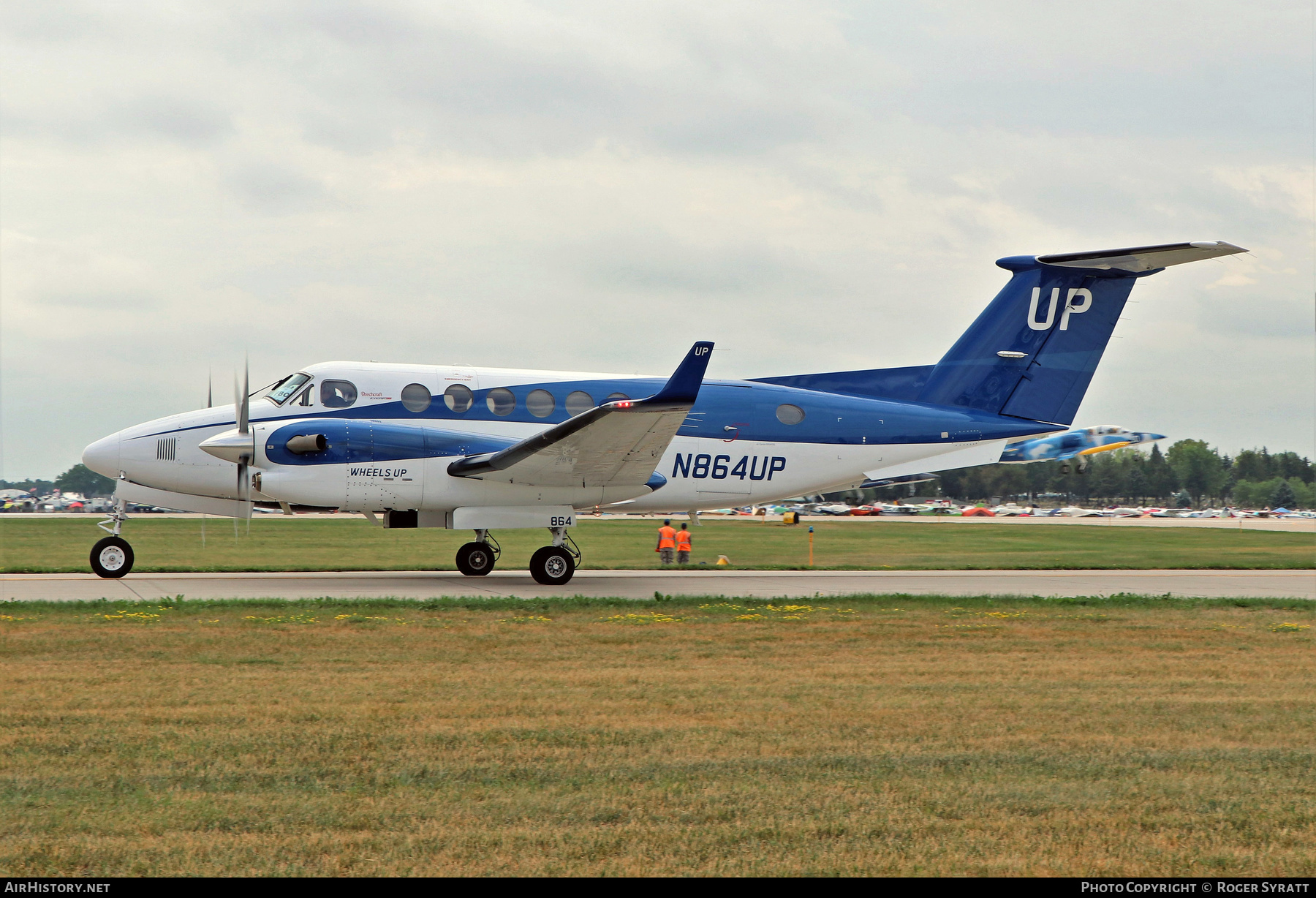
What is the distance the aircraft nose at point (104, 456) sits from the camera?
17.4 meters

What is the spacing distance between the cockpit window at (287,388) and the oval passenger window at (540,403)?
376 cm

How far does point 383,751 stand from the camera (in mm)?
6461

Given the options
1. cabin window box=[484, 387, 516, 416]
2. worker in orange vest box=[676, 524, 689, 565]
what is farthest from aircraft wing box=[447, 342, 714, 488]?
worker in orange vest box=[676, 524, 689, 565]

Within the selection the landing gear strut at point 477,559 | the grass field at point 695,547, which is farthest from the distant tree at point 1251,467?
the landing gear strut at point 477,559

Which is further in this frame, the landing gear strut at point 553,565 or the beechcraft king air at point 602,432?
the landing gear strut at point 553,565

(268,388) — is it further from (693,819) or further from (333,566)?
(693,819)

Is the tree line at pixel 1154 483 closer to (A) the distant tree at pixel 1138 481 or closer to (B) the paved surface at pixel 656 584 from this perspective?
(A) the distant tree at pixel 1138 481

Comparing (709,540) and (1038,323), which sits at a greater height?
(1038,323)

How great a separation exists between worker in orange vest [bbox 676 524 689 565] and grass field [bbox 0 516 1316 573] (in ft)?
2.18

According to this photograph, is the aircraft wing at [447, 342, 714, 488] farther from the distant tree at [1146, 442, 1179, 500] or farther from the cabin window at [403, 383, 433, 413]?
the distant tree at [1146, 442, 1179, 500]

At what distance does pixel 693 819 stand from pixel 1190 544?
112 feet

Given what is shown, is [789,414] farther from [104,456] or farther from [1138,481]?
[1138,481]

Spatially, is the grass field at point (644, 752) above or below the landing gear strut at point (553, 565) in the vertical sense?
below
